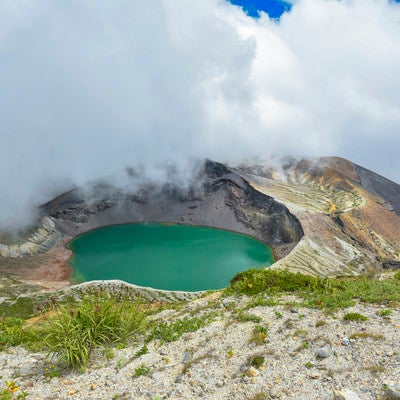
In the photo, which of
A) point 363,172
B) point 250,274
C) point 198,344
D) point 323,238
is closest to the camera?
point 198,344

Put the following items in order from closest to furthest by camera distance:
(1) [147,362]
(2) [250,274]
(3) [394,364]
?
(3) [394,364] → (1) [147,362] → (2) [250,274]

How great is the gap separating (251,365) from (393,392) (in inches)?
142

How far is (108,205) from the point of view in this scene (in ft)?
446

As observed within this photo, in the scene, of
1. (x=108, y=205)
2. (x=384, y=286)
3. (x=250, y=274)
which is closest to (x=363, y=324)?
(x=384, y=286)

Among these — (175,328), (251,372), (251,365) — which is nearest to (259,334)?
(251,365)

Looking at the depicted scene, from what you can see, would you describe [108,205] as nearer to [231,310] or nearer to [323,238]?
[323,238]

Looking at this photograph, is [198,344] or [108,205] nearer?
[198,344]

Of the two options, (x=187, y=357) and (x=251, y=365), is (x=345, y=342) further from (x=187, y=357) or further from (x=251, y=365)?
(x=187, y=357)

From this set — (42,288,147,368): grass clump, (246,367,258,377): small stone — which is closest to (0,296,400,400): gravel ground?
(246,367,258,377): small stone

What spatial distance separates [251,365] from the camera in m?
9.78

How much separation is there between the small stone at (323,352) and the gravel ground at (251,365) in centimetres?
4

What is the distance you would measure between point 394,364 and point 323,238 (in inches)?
3649

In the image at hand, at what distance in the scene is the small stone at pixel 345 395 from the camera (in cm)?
764

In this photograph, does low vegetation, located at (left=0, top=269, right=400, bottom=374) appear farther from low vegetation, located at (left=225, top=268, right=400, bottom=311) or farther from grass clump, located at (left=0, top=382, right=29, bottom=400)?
grass clump, located at (left=0, top=382, right=29, bottom=400)
